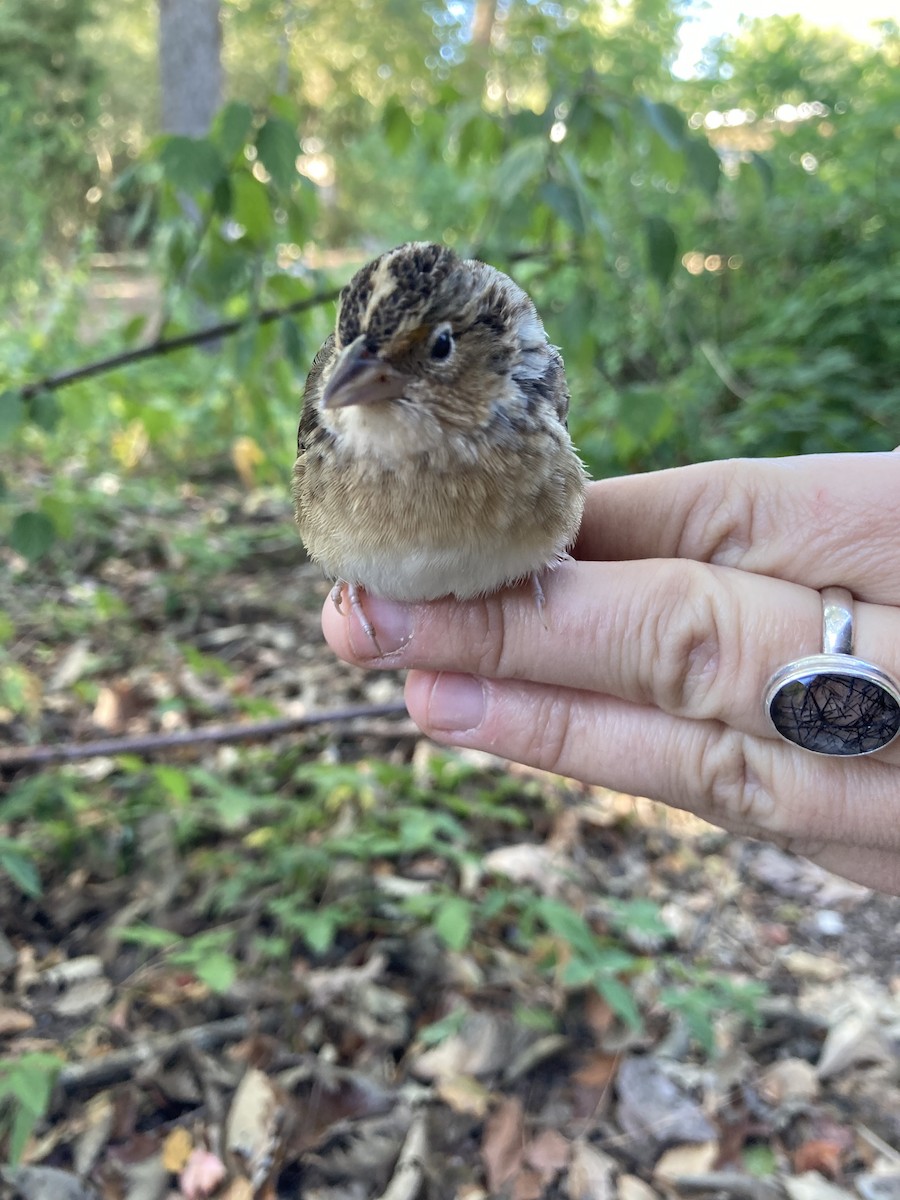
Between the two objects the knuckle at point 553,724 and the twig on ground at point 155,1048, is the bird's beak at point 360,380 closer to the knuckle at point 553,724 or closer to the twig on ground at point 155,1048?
the knuckle at point 553,724

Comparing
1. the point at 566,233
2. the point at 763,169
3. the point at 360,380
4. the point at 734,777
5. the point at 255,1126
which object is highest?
the point at 763,169

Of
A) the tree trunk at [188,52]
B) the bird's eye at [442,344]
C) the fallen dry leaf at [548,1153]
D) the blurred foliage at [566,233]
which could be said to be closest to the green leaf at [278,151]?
the blurred foliage at [566,233]

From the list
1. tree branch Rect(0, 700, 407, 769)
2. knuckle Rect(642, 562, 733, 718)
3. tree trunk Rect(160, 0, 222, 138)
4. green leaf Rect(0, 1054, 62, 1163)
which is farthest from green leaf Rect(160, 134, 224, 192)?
tree trunk Rect(160, 0, 222, 138)

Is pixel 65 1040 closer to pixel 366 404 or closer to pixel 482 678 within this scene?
pixel 482 678

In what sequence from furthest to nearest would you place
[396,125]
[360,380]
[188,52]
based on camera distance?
[188,52] → [396,125] → [360,380]

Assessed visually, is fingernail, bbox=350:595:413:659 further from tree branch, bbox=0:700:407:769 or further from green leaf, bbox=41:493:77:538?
green leaf, bbox=41:493:77:538

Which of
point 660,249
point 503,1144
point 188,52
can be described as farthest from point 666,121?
point 188,52

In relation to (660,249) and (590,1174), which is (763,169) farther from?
(590,1174)

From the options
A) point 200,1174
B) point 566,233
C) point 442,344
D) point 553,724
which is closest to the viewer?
point 442,344
